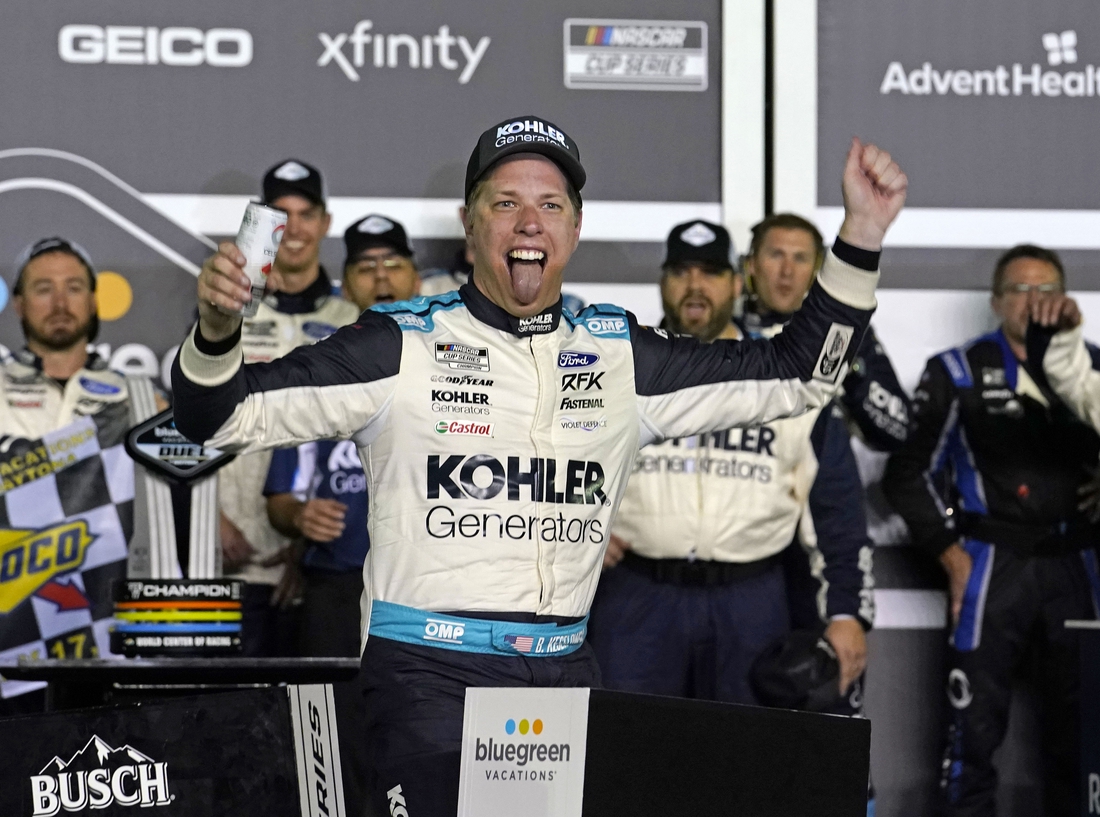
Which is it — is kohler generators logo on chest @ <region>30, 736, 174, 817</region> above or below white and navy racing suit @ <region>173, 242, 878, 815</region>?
below

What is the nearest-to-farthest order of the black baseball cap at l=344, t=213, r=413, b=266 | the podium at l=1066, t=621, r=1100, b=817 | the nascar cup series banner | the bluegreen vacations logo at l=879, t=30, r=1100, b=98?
the podium at l=1066, t=621, r=1100, b=817, the black baseball cap at l=344, t=213, r=413, b=266, the nascar cup series banner, the bluegreen vacations logo at l=879, t=30, r=1100, b=98

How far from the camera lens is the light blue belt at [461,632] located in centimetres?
236

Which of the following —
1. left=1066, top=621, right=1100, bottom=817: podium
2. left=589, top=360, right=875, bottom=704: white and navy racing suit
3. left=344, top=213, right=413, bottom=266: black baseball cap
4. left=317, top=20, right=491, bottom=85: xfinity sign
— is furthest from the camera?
left=317, top=20, right=491, bottom=85: xfinity sign

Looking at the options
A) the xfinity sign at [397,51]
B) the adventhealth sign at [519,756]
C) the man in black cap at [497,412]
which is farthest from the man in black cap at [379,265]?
the adventhealth sign at [519,756]

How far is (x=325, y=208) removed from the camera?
472 cm

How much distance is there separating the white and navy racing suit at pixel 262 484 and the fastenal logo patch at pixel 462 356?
2129 mm

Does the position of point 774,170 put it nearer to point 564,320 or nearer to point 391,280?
point 391,280

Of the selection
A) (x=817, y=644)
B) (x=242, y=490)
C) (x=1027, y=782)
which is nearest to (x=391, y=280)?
(x=242, y=490)

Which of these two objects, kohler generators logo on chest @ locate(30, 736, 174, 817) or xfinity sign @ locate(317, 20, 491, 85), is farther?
xfinity sign @ locate(317, 20, 491, 85)

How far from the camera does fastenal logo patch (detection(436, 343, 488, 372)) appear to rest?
251 cm

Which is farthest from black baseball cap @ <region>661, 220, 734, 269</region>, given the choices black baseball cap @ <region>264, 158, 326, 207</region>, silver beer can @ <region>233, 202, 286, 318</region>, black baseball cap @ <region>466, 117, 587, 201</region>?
silver beer can @ <region>233, 202, 286, 318</region>

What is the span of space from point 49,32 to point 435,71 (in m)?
1.36

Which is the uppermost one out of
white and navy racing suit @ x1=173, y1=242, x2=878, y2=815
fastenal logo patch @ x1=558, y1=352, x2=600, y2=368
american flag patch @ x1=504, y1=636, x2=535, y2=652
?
fastenal logo patch @ x1=558, y1=352, x2=600, y2=368

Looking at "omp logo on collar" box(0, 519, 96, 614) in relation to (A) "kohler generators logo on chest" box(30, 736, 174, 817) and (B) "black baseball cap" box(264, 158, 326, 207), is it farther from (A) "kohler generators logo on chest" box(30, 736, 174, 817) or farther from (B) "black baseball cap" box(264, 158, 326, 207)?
(A) "kohler generators logo on chest" box(30, 736, 174, 817)
